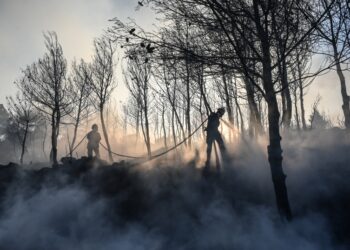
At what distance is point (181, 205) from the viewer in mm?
7898

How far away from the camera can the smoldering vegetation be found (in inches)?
255

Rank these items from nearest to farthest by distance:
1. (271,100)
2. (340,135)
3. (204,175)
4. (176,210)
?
(271,100) → (176,210) → (204,175) → (340,135)

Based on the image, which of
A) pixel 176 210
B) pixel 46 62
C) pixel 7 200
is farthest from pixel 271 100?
pixel 46 62

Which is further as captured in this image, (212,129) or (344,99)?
(344,99)

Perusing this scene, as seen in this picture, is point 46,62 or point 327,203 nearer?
point 327,203

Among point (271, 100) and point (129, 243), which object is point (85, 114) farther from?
point (271, 100)

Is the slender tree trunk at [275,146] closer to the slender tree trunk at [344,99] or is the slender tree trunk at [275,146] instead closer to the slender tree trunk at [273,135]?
the slender tree trunk at [273,135]

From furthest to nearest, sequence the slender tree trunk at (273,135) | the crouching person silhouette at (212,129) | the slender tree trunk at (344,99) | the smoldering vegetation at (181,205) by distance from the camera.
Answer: the slender tree trunk at (344,99), the crouching person silhouette at (212,129), the smoldering vegetation at (181,205), the slender tree trunk at (273,135)

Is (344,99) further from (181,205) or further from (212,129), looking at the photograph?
(181,205)

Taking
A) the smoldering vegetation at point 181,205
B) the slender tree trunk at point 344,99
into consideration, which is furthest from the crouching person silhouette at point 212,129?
the slender tree trunk at point 344,99

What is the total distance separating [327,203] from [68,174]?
7.17m

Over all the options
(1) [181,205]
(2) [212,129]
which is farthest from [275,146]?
(2) [212,129]

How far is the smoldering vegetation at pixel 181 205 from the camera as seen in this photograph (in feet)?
21.2

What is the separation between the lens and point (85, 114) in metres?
20.9
